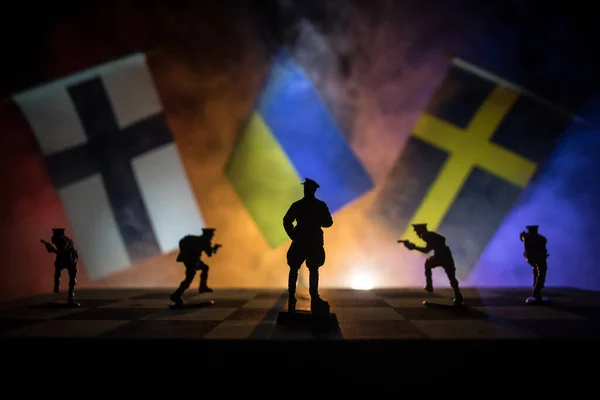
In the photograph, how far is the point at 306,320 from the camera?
3730mm

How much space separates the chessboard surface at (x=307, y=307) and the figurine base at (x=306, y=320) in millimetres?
120

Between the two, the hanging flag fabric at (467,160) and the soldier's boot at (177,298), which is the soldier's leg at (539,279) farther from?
the soldier's boot at (177,298)

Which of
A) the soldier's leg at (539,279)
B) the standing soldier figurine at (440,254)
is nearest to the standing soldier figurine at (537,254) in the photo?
the soldier's leg at (539,279)

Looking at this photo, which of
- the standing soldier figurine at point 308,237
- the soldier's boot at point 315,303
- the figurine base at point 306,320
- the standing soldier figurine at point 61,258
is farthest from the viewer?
the standing soldier figurine at point 61,258

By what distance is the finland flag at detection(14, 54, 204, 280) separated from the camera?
7.75 metres

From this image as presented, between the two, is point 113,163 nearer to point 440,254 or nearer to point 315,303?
point 315,303

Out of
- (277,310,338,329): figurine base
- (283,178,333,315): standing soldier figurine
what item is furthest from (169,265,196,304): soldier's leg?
(277,310,338,329): figurine base

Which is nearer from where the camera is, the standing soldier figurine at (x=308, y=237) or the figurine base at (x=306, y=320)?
the figurine base at (x=306, y=320)

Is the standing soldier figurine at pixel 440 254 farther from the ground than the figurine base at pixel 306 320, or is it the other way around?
the standing soldier figurine at pixel 440 254

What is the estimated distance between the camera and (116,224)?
25.6ft

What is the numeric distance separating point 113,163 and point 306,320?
21.1ft

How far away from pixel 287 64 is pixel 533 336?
7.14 m

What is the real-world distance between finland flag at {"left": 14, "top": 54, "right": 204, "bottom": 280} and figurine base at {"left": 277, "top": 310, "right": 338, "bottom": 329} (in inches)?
185

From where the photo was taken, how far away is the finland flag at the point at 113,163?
25.4ft
